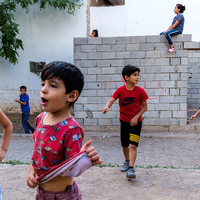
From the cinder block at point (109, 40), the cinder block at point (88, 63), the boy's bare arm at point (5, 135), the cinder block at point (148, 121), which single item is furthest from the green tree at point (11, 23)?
the boy's bare arm at point (5, 135)

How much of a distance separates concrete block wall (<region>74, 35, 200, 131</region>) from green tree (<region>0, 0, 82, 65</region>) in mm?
2812

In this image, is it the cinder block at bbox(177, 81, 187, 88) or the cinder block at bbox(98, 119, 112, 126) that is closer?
the cinder block at bbox(177, 81, 187, 88)

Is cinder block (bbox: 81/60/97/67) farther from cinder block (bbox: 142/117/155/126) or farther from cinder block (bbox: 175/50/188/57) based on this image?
cinder block (bbox: 175/50/188/57)

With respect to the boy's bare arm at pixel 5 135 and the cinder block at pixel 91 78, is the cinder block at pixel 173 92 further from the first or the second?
the boy's bare arm at pixel 5 135

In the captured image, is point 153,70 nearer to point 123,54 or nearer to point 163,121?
point 123,54

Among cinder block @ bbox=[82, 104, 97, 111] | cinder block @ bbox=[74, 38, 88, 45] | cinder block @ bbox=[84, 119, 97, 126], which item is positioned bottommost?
cinder block @ bbox=[84, 119, 97, 126]

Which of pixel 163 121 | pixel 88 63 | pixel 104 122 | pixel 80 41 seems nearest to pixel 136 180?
pixel 104 122

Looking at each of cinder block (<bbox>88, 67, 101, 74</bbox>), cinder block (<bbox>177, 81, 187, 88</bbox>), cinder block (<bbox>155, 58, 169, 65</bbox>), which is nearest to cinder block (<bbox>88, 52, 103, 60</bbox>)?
cinder block (<bbox>88, 67, 101, 74</bbox>)

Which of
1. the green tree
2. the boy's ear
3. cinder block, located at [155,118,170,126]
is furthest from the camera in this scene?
the green tree

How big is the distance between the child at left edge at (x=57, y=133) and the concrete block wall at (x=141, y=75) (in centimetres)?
550

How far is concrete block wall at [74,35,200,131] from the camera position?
22.7ft

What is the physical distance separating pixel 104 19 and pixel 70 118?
30.5ft

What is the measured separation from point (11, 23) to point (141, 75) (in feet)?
17.1

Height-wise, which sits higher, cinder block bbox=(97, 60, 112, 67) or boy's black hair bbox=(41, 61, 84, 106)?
cinder block bbox=(97, 60, 112, 67)
